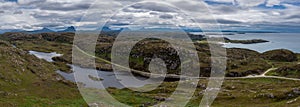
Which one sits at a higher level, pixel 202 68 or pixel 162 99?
pixel 162 99

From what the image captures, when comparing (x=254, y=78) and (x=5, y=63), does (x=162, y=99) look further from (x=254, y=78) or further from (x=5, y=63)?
(x=254, y=78)

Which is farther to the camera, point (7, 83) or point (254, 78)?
point (254, 78)

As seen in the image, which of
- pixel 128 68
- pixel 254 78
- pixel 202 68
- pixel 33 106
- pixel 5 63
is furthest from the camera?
pixel 128 68

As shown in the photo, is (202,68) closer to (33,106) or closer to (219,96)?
(219,96)

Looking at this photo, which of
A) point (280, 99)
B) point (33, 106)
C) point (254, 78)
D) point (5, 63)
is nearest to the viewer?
point (33, 106)

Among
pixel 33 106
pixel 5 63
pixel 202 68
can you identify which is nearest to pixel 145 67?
pixel 202 68

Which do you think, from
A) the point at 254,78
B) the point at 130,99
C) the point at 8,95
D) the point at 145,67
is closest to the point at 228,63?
the point at 254,78

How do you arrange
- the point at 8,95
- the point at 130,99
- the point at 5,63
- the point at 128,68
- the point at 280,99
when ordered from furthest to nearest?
the point at 128,68 → the point at 5,63 → the point at 130,99 → the point at 280,99 → the point at 8,95

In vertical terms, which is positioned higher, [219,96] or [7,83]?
[7,83]

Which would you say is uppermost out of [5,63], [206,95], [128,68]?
[5,63]

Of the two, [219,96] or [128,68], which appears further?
[128,68]
